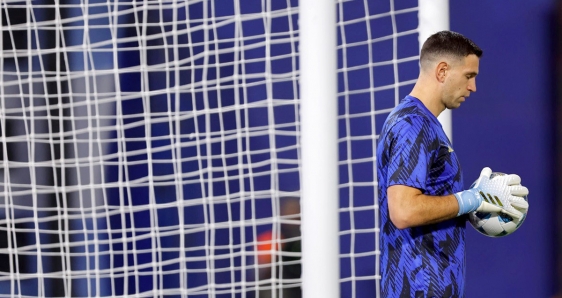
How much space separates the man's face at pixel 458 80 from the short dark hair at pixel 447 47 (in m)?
0.02


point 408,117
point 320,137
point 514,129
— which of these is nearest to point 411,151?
point 408,117

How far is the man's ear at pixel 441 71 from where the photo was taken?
189 cm

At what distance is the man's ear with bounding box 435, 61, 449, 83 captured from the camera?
189 centimetres

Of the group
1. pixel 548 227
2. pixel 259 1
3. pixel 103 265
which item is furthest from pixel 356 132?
pixel 103 265

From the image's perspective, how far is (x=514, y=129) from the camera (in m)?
3.55

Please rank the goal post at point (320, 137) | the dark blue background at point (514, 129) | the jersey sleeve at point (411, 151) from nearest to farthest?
the jersey sleeve at point (411, 151)
the goal post at point (320, 137)
the dark blue background at point (514, 129)

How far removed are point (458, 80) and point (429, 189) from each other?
282mm

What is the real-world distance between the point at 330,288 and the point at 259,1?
4.54 feet

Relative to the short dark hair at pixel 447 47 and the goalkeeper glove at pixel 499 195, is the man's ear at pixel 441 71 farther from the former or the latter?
the goalkeeper glove at pixel 499 195

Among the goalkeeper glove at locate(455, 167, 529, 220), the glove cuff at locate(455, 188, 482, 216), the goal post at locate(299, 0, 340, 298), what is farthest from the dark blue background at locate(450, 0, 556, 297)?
the glove cuff at locate(455, 188, 482, 216)

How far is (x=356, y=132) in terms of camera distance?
11.3 feet

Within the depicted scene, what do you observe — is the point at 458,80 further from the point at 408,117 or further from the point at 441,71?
the point at 408,117

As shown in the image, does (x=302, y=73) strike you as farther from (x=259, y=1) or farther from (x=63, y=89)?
(x=63, y=89)

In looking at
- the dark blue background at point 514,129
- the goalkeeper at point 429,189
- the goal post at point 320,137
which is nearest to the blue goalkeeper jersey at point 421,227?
the goalkeeper at point 429,189
